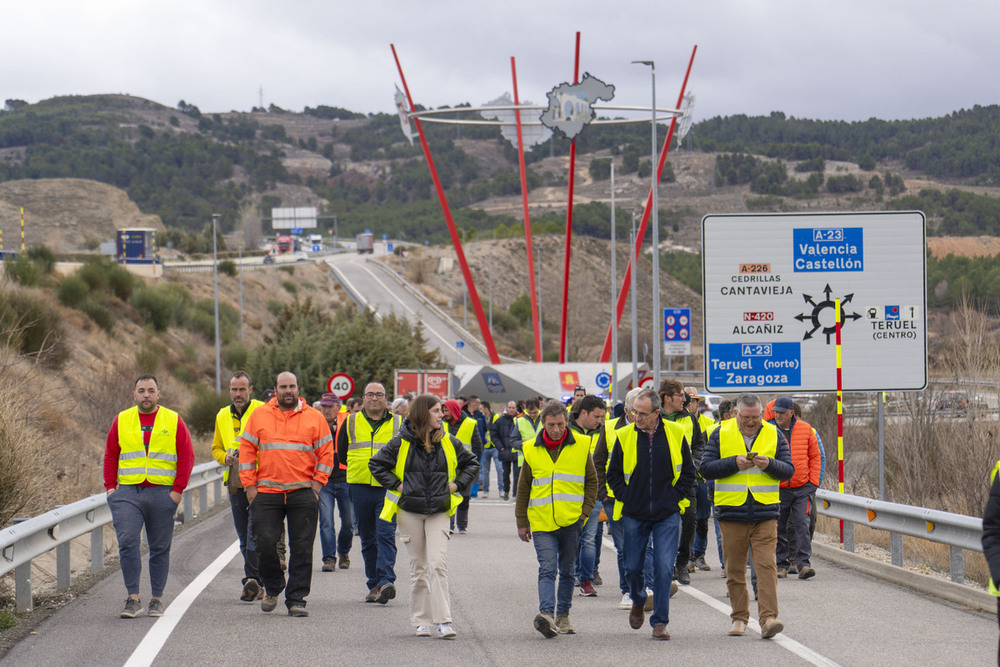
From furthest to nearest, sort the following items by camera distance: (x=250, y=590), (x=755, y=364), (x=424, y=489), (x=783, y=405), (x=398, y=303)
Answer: (x=398, y=303) → (x=755, y=364) → (x=783, y=405) → (x=250, y=590) → (x=424, y=489)

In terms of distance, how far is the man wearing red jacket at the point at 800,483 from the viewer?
12.4m

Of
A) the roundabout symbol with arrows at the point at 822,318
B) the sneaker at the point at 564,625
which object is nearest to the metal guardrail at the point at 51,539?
the sneaker at the point at 564,625

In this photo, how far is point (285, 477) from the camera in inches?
382

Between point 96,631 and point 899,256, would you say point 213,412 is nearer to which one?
point 899,256

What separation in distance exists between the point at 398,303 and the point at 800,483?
293ft

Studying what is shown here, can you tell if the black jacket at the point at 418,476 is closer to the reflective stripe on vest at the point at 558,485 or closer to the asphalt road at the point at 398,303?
the reflective stripe on vest at the point at 558,485

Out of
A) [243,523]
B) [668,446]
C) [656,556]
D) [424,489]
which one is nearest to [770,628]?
[656,556]

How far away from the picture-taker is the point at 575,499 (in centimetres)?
922

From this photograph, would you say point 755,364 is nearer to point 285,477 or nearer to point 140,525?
point 285,477

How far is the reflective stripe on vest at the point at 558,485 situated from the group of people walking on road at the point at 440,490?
0.01 meters

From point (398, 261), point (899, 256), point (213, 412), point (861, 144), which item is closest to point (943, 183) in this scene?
point (861, 144)

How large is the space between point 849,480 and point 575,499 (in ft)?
45.2

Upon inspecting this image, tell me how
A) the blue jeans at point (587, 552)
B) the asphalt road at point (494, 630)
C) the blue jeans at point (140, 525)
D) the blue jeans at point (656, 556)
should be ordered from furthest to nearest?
the blue jeans at point (587, 552), the blue jeans at point (140, 525), the blue jeans at point (656, 556), the asphalt road at point (494, 630)

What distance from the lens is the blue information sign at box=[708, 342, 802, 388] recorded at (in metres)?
16.1
